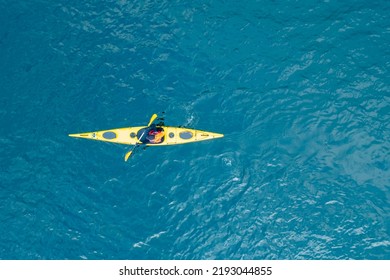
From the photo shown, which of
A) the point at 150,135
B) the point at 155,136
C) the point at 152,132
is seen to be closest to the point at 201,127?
the point at 155,136

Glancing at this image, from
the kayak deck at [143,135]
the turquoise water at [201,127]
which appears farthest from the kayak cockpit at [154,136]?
the turquoise water at [201,127]

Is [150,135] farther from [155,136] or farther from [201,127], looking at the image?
[201,127]

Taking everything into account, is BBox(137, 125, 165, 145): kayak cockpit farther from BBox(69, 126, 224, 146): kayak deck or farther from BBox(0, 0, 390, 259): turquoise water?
BBox(0, 0, 390, 259): turquoise water

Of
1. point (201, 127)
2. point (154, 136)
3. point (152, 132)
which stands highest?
point (201, 127)

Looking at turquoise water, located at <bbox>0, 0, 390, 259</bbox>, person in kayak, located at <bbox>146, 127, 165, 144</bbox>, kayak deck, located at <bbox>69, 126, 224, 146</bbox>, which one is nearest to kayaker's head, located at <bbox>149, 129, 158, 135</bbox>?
person in kayak, located at <bbox>146, 127, 165, 144</bbox>

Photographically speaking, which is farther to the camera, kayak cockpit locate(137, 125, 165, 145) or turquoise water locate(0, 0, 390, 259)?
kayak cockpit locate(137, 125, 165, 145)

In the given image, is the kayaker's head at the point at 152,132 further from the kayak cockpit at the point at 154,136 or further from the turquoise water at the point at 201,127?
the turquoise water at the point at 201,127

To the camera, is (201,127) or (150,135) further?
(201,127)
